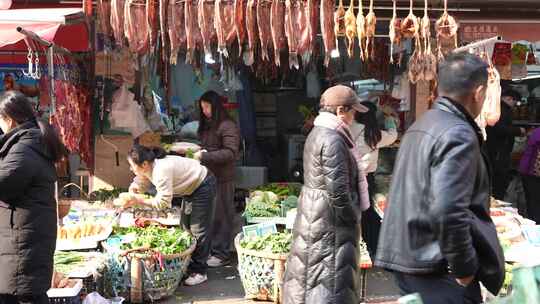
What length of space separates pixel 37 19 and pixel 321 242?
2.80 meters

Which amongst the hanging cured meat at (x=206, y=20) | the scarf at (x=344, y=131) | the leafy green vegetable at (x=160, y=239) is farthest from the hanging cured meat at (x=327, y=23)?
the leafy green vegetable at (x=160, y=239)

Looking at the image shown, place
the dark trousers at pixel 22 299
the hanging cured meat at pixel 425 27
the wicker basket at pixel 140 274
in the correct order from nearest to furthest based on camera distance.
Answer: the dark trousers at pixel 22 299
the wicker basket at pixel 140 274
the hanging cured meat at pixel 425 27

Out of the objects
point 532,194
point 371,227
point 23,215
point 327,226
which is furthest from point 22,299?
point 532,194

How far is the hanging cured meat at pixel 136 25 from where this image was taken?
5.82 metres

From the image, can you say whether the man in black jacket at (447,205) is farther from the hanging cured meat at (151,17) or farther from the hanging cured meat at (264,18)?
the hanging cured meat at (151,17)

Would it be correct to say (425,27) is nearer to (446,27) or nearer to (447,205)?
(446,27)

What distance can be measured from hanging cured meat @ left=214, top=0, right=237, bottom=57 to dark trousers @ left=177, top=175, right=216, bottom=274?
1.41 meters

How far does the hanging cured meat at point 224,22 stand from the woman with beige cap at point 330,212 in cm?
168

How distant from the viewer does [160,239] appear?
5883 millimetres

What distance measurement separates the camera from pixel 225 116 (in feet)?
23.4

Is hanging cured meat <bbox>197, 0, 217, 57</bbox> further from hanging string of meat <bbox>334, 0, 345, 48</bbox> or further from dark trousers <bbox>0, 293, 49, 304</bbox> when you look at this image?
dark trousers <bbox>0, 293, 49, 304</bbox>

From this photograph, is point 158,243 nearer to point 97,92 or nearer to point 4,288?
point 4,288

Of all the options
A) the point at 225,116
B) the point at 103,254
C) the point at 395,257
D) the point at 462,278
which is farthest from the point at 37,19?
the point at 462,278

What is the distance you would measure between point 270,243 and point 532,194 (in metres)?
4.07
